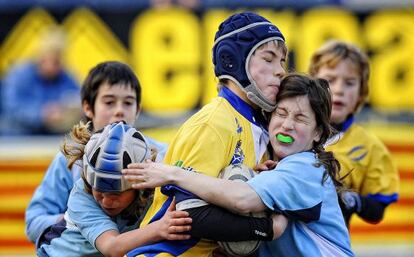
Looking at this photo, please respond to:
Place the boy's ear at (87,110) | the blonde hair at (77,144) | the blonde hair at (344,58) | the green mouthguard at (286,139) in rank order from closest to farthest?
the green mouthguard at (286,139)
the blonde hair at (77,144)
the boy's ear at (87,110)
the blonde hair at (344,58)

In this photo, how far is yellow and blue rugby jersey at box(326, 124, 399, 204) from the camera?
6352 mm

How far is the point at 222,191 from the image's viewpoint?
4.55 meters

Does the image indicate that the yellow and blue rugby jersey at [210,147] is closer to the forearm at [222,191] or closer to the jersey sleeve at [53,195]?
the forearm at [222,191]

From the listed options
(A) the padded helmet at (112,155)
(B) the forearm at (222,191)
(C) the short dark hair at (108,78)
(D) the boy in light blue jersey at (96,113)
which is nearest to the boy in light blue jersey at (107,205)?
(A) the padded helmet at (112,155)

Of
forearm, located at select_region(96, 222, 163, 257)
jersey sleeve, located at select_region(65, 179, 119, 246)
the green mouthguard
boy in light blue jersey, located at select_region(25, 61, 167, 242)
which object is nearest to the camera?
forearm, located at select_region(96, 222, 163, 257)

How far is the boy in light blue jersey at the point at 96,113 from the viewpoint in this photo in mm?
5930

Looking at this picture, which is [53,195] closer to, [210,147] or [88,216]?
[88,216]

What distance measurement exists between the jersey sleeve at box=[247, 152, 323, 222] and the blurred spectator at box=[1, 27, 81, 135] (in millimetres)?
6142

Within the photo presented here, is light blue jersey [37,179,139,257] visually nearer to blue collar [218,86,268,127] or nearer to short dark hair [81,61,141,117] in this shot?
blue collar [218,86,268,127]

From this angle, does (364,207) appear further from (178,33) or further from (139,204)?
(178,33)

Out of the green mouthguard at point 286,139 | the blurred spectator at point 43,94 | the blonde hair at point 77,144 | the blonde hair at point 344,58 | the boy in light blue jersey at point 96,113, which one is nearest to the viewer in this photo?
the green mouthguard at point 286,139

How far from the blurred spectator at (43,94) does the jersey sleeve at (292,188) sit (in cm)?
614

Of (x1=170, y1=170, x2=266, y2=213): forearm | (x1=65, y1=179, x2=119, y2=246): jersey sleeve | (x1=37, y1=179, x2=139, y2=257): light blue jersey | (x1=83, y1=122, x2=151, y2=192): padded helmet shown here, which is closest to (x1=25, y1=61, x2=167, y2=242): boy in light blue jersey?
(x1=37, y1=179, x2=139, y2=257): light blue jersey

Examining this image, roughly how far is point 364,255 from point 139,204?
21.3 ft
